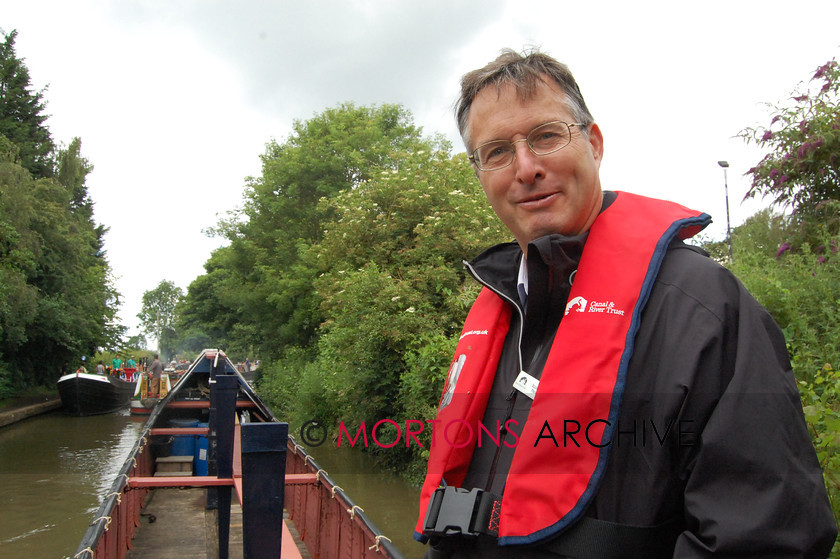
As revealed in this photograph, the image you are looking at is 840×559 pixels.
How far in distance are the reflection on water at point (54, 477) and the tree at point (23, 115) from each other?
15.7 meters

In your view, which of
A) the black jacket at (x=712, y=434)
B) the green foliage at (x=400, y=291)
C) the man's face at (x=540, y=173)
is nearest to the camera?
the black jacket at (x=712, y=434)

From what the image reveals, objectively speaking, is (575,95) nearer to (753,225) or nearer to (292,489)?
(292,489)

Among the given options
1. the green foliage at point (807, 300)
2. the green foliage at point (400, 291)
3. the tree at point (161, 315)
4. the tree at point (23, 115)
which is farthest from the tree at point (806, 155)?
the tree at point (161, 315)

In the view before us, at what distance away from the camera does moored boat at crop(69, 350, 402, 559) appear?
11.9 ft

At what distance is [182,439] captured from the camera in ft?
34.5

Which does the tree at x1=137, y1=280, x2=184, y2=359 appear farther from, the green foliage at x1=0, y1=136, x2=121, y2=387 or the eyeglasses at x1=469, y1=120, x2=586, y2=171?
the eyeglasses at x1=469, y1=120, x2=586, y2=171

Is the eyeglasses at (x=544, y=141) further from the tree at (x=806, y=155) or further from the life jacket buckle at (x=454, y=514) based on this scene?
the tree at (x=806, y=155)

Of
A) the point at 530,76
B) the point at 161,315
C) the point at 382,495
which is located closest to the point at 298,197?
the point at 382,495

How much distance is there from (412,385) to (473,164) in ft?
26.9

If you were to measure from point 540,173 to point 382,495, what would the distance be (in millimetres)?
10415

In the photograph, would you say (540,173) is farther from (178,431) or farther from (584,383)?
(178,431)

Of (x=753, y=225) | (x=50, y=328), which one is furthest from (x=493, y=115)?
(x=50, y=328)

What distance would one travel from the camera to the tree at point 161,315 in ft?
393

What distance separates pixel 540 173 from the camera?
147 centimetres
